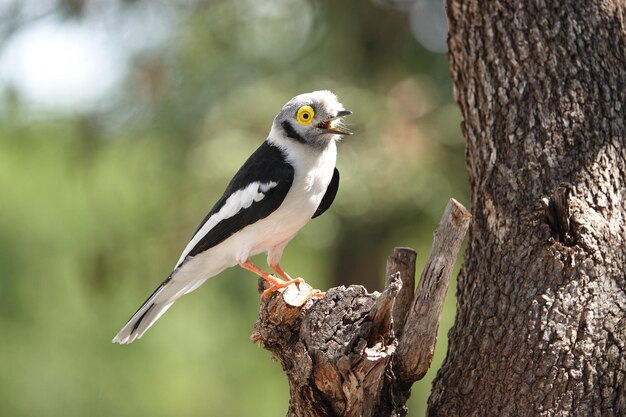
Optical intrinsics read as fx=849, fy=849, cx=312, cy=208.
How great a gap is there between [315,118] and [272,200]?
2.02ft

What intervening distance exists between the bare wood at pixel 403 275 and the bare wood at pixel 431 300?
213 mm

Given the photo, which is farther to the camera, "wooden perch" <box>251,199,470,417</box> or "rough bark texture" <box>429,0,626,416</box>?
"rough bark texture" <box>429,0,626,416</box>

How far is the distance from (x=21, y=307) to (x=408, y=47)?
285 inches

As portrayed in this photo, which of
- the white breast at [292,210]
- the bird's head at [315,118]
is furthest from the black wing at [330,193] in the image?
the bird's head at [315,118]

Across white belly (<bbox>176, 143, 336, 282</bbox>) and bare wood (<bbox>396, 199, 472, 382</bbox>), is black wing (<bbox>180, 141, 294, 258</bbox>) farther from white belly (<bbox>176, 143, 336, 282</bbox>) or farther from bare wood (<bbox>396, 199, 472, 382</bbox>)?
bare wood (<bbox>396, 199, 472, 382</bbox>)

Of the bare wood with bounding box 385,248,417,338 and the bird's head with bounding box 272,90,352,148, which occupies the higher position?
the bird's head with bounding box 272,90,352,148

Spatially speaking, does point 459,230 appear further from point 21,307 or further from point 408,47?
point 21,307

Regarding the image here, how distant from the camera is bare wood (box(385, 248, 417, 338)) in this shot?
4344 mm

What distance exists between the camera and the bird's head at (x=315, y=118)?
5168 mm

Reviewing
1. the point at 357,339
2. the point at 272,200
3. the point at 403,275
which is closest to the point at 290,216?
the point at 272,200

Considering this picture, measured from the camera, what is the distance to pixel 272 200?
16.2 feet

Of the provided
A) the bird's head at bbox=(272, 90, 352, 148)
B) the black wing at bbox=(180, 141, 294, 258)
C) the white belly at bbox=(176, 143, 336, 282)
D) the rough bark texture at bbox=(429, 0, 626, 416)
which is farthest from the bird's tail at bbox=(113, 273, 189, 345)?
the rough bark texture at bbox=(429, 0, 626, 416)

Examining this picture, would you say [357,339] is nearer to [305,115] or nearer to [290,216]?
[290,216]

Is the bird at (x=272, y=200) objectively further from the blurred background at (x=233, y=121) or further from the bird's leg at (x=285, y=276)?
the blurred background at (x=233, y=121)
